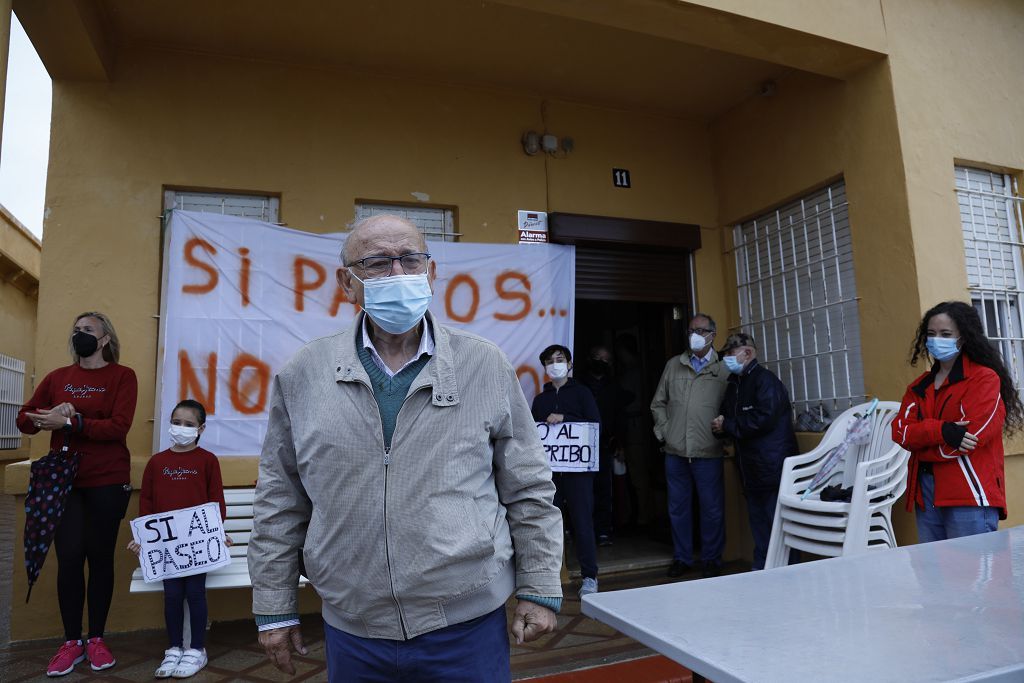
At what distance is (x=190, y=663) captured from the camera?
370 centimetres

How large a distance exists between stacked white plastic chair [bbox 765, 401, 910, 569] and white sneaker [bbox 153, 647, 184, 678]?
353cm

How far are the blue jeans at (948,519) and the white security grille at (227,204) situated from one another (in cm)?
454

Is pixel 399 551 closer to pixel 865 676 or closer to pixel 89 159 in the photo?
pixel 865 676

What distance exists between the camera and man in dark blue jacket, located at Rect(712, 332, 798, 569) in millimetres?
5098

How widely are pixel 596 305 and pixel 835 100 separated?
3.80m

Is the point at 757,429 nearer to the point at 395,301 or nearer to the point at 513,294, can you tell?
the point at 513,294

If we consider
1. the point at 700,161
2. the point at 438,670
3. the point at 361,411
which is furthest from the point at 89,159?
the point at 700,161

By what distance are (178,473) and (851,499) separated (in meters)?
3.96

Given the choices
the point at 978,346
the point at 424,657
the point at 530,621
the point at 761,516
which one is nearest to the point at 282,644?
the point at 424,657

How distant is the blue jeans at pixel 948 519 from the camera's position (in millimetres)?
3227

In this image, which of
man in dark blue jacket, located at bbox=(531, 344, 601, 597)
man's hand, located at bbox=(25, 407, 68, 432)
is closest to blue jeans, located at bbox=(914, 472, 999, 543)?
man in dark blue jacket, located at bbox=(531, 344, 601, 597)

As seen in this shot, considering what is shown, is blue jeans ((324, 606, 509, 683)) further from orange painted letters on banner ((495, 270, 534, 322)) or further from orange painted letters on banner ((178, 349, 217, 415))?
orange painted letters on banner ((495, 270, 534, 322))

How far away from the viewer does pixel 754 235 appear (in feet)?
20.2

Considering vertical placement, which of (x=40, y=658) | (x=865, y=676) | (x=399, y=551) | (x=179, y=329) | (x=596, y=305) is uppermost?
(x=596, y=305)
